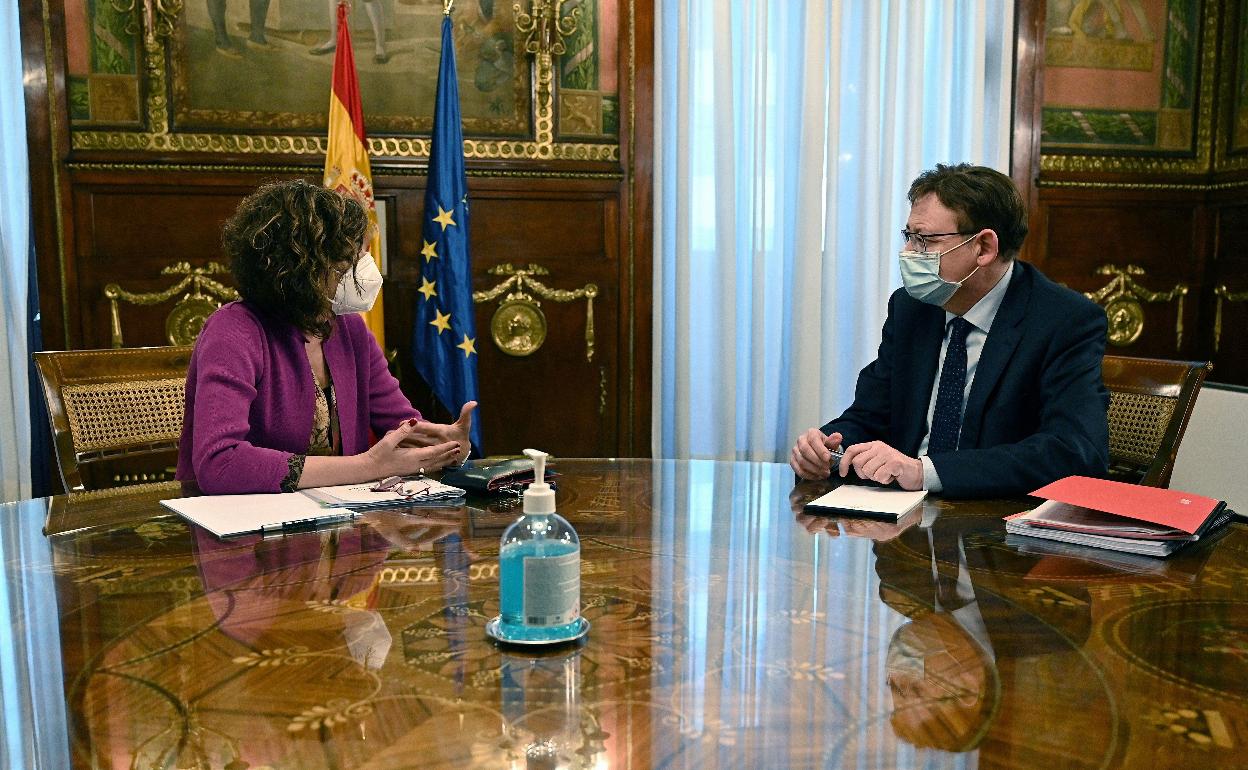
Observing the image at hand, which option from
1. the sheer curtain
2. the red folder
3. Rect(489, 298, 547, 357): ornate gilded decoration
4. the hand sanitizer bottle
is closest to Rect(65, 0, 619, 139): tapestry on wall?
the sheer curtain

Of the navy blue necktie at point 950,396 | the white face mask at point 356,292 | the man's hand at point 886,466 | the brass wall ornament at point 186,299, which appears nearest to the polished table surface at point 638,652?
the man's hand at point 886,466

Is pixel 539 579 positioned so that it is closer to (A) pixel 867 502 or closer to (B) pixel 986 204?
(A) pixel 867 502

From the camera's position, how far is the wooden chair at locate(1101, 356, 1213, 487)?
218cm

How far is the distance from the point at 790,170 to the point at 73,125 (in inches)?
114

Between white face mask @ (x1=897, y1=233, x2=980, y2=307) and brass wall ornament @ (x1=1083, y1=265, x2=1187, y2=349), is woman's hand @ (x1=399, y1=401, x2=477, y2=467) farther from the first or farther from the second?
brass wall ornament @ (x1=1083, y1=265, x2=1187, y2=349)

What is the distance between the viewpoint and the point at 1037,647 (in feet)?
3.88

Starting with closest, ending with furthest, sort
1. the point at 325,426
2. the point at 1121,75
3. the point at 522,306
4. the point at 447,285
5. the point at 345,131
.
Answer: the point at 325,426 → the point at 345,131 → the point at 447,285 → the point at 522,306 → the point at 1121,75

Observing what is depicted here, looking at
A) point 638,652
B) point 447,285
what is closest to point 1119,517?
point 638,652

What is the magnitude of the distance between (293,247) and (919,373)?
4.74 ft

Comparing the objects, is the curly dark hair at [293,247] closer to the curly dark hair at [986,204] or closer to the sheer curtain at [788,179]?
the curly dark hair at [986,204]

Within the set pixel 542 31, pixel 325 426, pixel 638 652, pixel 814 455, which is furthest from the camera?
pixel 542 31

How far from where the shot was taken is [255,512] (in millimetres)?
1793

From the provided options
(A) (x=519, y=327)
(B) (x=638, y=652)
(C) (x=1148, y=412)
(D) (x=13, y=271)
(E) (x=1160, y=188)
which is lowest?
(B) (x=638, y=652)

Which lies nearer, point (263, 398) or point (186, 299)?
point (263, 398)
